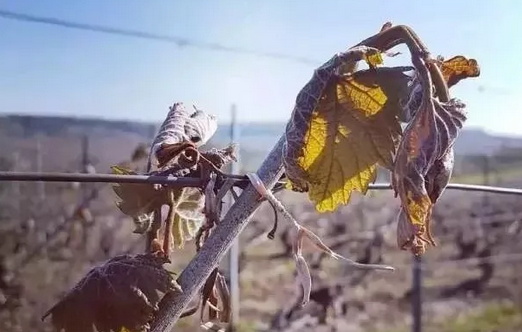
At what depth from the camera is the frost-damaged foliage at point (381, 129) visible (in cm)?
43

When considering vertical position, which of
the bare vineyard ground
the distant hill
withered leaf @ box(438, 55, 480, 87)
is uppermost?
withered leaf @ box(438, 55, 480, 87)

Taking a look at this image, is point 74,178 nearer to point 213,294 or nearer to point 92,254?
point 213,294

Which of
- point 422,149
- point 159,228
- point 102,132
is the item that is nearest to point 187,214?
point 159,228

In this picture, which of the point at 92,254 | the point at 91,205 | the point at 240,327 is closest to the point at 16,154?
the point at 91,205

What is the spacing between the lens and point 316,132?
0.48 m

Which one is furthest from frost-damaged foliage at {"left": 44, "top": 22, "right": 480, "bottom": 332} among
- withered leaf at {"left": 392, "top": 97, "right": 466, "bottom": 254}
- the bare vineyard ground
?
the bare vineyard ground

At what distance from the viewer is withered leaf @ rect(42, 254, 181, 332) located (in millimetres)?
502

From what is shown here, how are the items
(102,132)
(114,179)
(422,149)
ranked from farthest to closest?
(102,132)
(114,179)
(422,149)

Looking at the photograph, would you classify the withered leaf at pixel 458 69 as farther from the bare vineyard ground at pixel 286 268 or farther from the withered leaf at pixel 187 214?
the bare vineyard ground at pixel 286 268

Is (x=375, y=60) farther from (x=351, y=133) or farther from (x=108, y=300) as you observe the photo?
(x=108, y=300)

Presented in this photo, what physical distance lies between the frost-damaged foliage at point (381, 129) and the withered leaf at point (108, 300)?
118mm

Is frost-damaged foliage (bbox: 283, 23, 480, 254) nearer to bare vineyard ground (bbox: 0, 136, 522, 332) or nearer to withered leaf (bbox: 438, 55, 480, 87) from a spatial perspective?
withered leaf (bbox: 438, 55, 480, 87)

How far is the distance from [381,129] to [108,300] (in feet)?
Result: 0.69

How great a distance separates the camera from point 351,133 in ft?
1.62
